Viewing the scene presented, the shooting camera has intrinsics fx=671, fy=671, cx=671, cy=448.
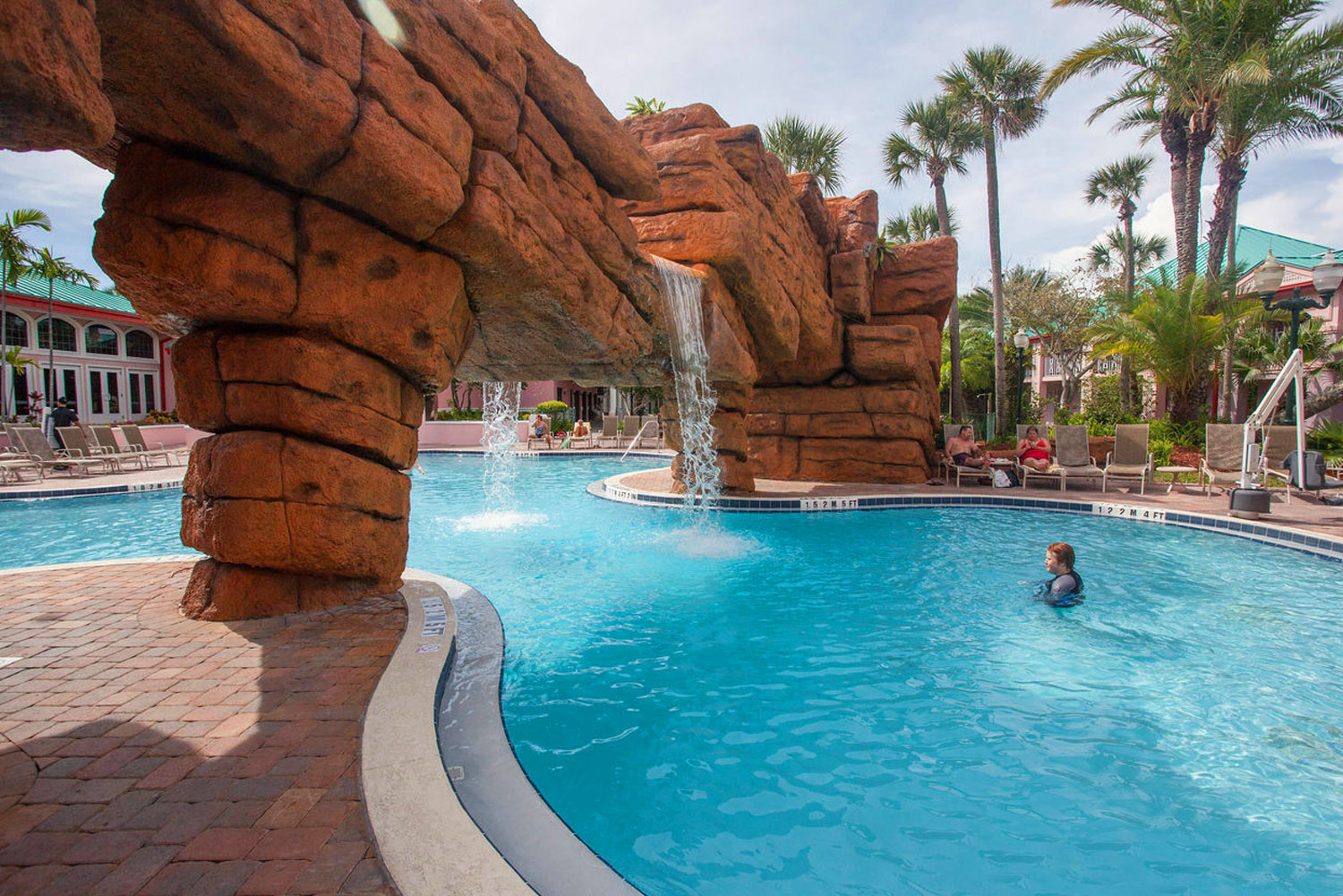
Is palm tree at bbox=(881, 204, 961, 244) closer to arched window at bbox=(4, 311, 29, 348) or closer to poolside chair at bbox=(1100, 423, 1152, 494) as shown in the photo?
poolside chair at bbox=(1100, 423, 1152, 494)

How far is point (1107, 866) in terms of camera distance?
2.89 m

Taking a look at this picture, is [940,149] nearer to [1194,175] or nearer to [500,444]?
[1194,175]

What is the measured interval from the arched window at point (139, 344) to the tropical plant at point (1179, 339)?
1573 inches

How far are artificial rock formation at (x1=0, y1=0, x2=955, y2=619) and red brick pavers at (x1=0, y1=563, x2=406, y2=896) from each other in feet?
2.32

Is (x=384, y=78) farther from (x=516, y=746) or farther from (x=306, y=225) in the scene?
(x=516, y=746)

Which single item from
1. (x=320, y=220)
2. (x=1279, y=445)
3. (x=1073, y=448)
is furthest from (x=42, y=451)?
(x=1279, y=445)

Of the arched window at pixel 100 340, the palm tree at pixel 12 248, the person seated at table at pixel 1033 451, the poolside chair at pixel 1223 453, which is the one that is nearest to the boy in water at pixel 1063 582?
the poolside chair at pixel 1223 453

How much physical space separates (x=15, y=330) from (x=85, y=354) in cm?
228

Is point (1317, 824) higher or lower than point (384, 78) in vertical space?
lower

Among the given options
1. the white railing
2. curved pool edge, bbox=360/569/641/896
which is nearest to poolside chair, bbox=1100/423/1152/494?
the white railing

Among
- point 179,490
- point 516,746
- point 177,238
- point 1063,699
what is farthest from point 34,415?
point 1063,699

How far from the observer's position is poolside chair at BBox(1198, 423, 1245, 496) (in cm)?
1131

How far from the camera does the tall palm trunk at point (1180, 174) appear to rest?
1856 centimetres

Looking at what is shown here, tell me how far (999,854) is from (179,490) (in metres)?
14.9
